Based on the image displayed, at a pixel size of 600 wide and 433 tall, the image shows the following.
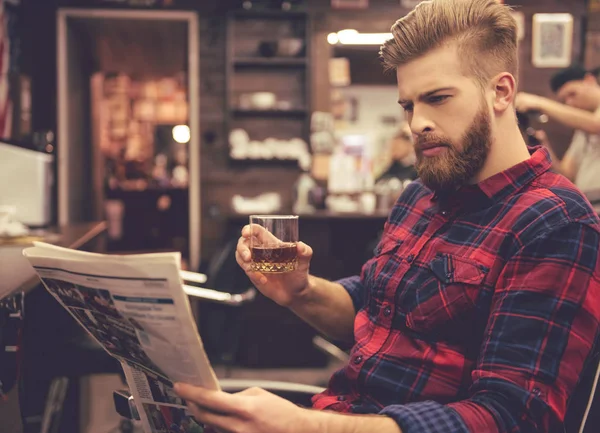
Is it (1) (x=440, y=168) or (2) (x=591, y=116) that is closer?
(1) (x=440, y=168)

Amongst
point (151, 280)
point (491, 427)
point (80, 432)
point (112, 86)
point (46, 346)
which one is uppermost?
point (112, 86)

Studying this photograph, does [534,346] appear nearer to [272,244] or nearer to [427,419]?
[427,419]

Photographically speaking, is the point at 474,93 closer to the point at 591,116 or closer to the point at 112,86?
the point at 591,116

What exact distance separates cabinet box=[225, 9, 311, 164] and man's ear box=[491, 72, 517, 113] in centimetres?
398

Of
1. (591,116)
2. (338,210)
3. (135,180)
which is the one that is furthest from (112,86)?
(591,116)

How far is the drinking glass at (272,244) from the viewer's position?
3.96 ft

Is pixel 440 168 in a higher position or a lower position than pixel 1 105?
lower

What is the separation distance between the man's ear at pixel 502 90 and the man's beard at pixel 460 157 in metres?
0.03

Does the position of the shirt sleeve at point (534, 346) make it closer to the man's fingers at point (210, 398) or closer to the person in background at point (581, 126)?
the man's fingers at point (210, 398)

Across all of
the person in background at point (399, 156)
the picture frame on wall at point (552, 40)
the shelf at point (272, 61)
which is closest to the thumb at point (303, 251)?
the shelf at point (272, 61)

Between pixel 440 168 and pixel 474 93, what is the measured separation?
14cm

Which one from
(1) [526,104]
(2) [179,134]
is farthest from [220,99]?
(2) [179,134]

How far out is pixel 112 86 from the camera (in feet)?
32.1

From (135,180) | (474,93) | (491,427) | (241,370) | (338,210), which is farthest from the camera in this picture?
(135,180)
